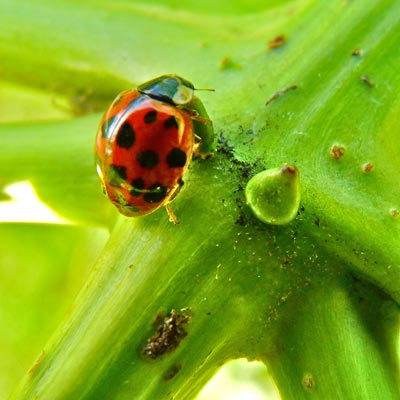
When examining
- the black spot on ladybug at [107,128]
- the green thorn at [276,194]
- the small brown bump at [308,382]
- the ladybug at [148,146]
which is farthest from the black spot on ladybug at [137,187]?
the small brown bump at [308,382]

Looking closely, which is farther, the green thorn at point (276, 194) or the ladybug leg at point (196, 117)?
the ladybug leg at point (196, 117)

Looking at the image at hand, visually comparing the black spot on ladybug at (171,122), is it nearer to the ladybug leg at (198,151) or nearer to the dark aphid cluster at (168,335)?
the ladybug leg at (198,151)

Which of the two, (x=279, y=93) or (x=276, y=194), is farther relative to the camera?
(x=279, y=93)

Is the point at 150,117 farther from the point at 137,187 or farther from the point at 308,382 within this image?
the point at 308,382

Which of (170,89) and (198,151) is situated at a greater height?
(170,89)

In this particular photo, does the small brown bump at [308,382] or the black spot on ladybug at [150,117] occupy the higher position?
A: the black spot on ladybug at [150,117]

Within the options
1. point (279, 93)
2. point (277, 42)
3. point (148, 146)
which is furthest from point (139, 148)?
point (277, 42)
